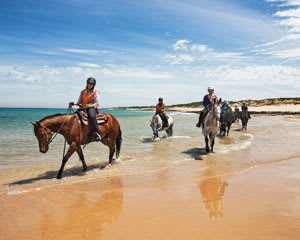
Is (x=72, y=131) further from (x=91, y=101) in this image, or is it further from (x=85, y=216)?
(x=85, y=216)

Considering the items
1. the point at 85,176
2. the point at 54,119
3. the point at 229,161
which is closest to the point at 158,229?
the point at 85,176

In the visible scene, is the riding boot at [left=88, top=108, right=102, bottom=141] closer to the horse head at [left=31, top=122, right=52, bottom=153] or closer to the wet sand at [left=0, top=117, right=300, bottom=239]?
the horse head at [left=31, top=122, right=52, bottom=153]

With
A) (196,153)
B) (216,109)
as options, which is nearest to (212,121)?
(216,109)

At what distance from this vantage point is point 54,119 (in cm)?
610

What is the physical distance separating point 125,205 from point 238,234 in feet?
6.46

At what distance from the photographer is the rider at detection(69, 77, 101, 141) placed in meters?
6.59

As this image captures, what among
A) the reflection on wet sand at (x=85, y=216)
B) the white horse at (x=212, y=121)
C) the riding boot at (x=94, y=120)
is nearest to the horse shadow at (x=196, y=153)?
the white horse at (x=212, y=121)

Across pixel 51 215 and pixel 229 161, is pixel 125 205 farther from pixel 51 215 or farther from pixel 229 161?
pixel 229 161

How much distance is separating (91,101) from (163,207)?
401 centimetres

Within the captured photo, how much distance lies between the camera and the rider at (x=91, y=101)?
6.59 metres

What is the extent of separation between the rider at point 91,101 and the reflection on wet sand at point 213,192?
11.0 ft

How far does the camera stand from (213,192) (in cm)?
466

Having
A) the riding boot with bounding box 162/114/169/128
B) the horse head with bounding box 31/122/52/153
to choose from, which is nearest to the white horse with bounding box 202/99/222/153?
the riding boot with bounding box 162/114/169/128

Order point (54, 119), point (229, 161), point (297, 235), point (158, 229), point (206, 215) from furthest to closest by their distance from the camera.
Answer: point (229, 161)
point (54, 119)
point (206, 215)
point (158, 229)
point (297, 235)
